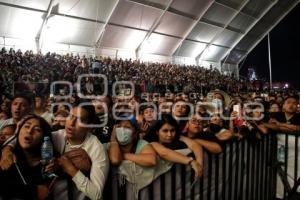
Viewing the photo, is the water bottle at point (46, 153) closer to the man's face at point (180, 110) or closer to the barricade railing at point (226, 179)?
the barricade railing at point (226, 179)

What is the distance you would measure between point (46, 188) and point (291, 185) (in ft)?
13.2

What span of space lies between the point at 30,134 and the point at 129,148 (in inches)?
34.6

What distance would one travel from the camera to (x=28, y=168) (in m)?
2.27

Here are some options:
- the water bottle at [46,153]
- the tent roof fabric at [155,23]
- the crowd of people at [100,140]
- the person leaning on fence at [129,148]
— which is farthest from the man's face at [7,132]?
the tent roof fabric at [155,23]

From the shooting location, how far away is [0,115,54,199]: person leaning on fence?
210 centimetres

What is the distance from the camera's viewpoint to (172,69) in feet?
84.9

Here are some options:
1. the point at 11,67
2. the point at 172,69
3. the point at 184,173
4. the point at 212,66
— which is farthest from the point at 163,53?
the point at 184,173

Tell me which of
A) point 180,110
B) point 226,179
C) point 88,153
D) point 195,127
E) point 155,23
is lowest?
point 226,179

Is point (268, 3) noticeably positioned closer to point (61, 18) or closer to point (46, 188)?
point (61, 18)

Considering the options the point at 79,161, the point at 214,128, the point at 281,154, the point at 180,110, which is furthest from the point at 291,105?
the point at 79,161

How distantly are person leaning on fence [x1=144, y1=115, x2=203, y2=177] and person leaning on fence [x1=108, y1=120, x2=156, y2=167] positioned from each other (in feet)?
0.43

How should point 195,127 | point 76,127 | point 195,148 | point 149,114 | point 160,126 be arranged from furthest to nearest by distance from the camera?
point 149,114
point 195,127
point 160,126
point 195,148
point 76,127

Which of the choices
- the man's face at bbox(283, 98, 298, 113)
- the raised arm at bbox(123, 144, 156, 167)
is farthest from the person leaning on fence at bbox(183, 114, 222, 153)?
the man's face at bbox(283, 98, 298, 113)

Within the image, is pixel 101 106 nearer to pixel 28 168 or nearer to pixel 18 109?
pixel 18 109
